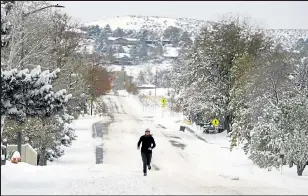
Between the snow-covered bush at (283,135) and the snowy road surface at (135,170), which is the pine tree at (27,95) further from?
the snow-covered bush at (283,135)

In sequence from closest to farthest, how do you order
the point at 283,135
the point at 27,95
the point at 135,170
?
1. the point at 27,95
2. the point at 135,170
3. the point at 283,135

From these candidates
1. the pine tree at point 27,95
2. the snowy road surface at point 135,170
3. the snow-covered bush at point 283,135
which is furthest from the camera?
the snow-covered bush at point 283,135

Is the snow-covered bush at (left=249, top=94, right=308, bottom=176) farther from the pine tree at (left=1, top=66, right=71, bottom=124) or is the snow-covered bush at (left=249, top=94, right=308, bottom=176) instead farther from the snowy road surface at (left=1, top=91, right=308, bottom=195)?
the pine tree at (left=1, top=66, right=71, bottom=124)

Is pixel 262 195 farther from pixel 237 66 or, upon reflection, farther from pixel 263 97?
pixel 237 66

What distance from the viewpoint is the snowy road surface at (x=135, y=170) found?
46.5ft

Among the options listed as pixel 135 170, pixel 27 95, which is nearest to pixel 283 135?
pixel 135 170

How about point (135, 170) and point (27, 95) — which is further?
point (135, 170)

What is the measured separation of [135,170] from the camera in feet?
74.8

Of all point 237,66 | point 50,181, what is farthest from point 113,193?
point 237,66

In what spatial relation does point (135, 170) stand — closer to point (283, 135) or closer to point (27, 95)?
point (27, 95)

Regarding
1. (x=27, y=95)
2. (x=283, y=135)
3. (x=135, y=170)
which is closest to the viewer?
(x=27, y=95)

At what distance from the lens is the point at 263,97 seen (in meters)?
34.6

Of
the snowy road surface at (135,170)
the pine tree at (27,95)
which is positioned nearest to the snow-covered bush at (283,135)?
the snowy road surface at (135,170)

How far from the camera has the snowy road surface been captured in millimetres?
14173
